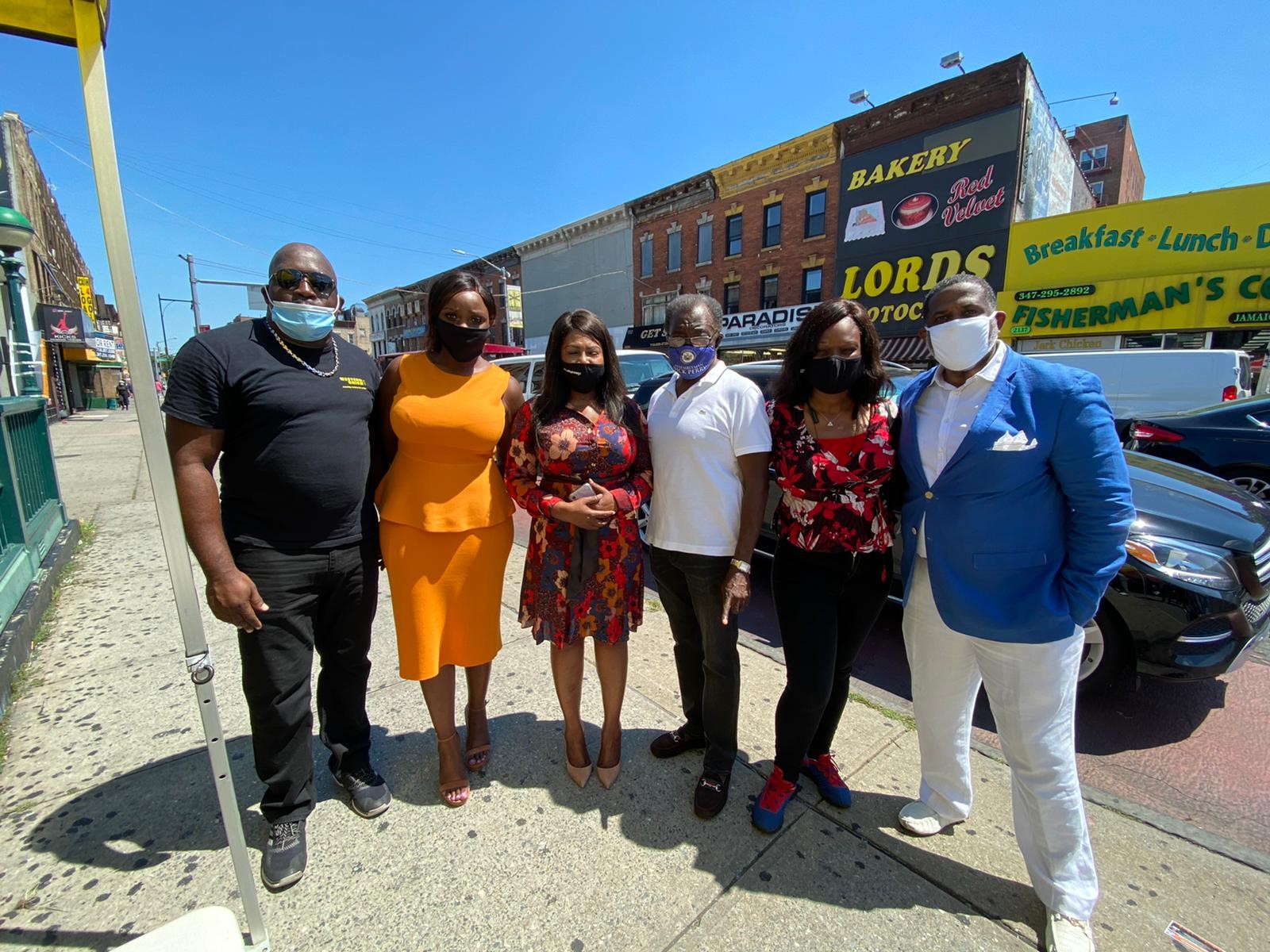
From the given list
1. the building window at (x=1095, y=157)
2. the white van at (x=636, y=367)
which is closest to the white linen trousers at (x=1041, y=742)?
the white van at (x=636, y=367)

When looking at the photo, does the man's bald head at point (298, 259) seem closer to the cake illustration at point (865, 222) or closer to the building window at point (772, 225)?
the cake illustration at point (865, 222)

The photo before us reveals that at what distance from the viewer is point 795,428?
2152 mm

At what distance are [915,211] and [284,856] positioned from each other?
21.3 meters

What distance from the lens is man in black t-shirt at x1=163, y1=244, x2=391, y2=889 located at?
1.76 m

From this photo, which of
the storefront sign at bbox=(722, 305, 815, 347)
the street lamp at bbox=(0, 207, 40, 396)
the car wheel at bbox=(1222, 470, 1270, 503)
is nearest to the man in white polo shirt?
the street lamp at bbox=(0, 207, 40, 396)

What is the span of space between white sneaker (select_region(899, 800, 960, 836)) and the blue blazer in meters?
0.84

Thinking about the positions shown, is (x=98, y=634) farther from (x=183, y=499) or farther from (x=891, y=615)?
(x=891, y=615)

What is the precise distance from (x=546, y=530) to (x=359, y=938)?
1.37 m

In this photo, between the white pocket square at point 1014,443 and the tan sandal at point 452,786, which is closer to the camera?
the white pocket square at point 1014,443

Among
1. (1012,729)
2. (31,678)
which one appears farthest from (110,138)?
(31,678)

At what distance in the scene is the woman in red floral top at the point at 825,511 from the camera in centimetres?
204

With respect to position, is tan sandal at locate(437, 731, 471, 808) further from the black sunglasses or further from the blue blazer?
the blue blazer

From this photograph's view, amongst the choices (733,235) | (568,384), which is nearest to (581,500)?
(568,384)

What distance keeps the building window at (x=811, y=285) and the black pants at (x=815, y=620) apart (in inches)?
797
